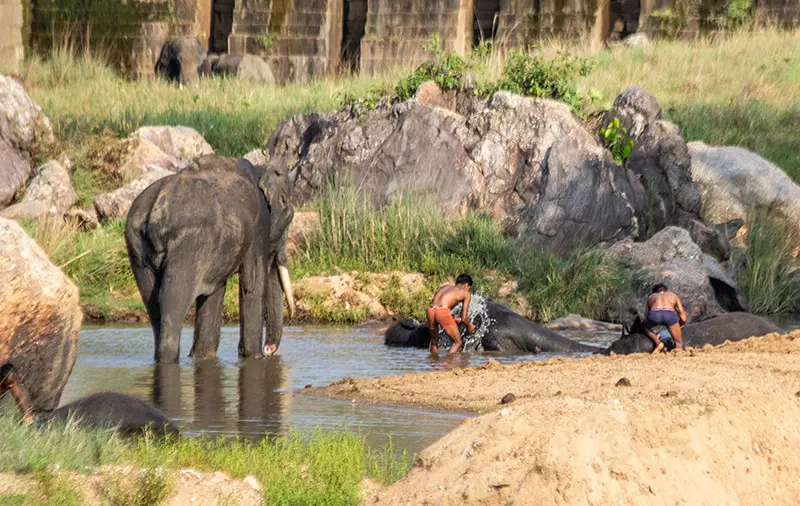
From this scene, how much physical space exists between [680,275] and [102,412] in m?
9.99

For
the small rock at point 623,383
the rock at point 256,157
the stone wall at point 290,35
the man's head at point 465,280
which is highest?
the stone wall at point 290,35

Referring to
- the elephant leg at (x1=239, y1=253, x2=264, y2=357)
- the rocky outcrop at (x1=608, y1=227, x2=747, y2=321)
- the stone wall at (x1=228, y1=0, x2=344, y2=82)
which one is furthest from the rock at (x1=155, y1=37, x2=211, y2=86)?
the elephant leg at (x1=239, y1=253, x2=264, y2=357)

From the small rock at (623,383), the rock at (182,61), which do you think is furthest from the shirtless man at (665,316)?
the rock at (182,61)

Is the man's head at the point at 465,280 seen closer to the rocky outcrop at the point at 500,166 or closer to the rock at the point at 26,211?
the rocky outcrop at the point at 500,166

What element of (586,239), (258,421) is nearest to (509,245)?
Answer: (586,239)

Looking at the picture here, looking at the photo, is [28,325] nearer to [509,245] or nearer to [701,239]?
[509,245]

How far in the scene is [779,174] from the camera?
67.9 feet

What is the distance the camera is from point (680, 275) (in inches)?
671

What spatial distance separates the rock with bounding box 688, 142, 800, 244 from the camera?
20047 millimetres

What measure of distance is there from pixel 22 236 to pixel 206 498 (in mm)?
2013

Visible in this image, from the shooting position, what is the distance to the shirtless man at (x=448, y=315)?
14.1 metres

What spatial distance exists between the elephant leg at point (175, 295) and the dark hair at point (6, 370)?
3792 mm

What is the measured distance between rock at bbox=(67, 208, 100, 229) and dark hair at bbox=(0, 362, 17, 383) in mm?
12037

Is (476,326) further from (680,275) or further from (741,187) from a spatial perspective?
(741,187)
